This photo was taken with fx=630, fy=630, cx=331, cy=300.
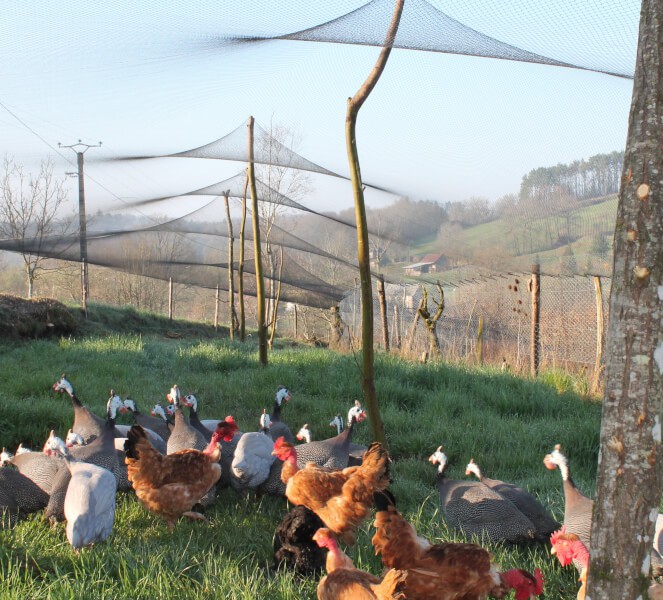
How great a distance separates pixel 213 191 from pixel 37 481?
7.98m

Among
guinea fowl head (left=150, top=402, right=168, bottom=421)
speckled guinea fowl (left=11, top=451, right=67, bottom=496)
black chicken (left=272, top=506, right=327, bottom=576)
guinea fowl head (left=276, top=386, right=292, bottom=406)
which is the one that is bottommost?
black chicken (left=272, top=506, right=327, bottom=576)

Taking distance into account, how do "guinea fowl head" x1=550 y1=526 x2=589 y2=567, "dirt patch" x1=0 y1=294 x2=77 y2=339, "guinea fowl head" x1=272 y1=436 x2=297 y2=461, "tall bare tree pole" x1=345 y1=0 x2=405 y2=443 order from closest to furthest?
"guinea fowl head" x1=550 y1=526 x2=589 y2=567 → "guinea fowl head" x1=272 y1=436 x2=297 y2=461 → "tall bare tree pole" x1=345 y1=0 x2=405 y2=443 → "dirt patch" x1=0 y1=294 x2=77 y2=339

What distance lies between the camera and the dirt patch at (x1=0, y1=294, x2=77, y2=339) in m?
11.2

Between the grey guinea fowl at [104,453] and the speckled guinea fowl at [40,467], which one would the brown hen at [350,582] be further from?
the speckled guinea fowl at [40,467]

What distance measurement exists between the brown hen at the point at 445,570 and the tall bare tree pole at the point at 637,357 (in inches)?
47.9

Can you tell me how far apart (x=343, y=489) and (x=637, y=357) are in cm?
258

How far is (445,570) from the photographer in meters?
2.94

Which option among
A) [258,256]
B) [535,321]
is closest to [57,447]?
[258,256]

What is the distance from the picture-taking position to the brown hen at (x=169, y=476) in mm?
4094

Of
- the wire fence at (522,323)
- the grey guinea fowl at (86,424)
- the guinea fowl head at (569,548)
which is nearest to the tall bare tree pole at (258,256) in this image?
the wire fence at (522,323)

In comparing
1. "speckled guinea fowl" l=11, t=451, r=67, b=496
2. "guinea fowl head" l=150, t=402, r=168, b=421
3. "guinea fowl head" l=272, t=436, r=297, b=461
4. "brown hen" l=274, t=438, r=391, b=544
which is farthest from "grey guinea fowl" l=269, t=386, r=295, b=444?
"speckled guinea fowl" l=11, t=451, r=67, b=496

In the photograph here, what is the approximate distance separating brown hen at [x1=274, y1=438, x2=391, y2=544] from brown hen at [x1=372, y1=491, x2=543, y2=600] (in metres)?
0.64

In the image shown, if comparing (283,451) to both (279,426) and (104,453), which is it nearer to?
(104,453)

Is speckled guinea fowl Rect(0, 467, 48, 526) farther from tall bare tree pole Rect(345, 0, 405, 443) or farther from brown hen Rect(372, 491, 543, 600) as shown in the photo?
brown hen Rect(372, 491, 543, 600)
